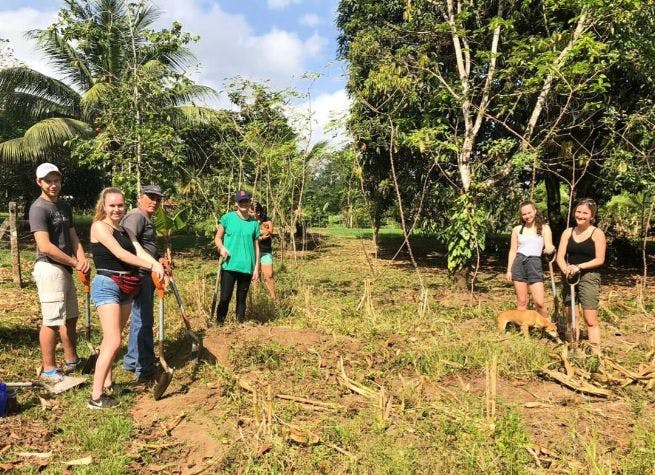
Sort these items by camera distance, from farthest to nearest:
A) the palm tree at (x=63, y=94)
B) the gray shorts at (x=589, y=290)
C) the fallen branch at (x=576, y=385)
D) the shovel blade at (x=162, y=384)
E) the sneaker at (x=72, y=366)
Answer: the palm tree at (x=63, y=94) < the gray shorts at (x=589, y=290) < the sneaker at (x=72, y=366) < the fallen branch at (x=576, y=385) < the shovel blade at (x=162, y=384)

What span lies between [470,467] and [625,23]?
7248mm

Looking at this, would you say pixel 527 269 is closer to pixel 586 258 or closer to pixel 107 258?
pixel 586 258

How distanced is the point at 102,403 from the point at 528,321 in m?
4.16

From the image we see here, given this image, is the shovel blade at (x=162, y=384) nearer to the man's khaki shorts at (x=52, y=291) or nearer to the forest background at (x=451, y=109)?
the man's khaki shorts at (x=52, y=291)

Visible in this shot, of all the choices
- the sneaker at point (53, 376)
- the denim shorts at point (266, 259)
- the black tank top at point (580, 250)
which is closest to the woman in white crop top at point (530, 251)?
the black tank top at point (580, 250)

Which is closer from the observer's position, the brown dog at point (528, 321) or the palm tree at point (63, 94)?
the brown dog at point (528, 321)

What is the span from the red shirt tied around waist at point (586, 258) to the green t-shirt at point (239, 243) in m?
3.19

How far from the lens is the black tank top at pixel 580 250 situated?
4.81 m

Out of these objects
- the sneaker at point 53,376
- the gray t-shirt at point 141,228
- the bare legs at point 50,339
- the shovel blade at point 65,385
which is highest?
the gray t-shirt at point 141,228

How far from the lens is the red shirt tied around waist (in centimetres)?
479

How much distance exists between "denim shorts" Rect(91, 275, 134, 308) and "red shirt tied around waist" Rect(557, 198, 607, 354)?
4.04 metres

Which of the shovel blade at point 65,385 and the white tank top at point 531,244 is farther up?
the white tank top at point 531,244

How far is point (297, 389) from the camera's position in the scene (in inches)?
161

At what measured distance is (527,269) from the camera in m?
5.40
